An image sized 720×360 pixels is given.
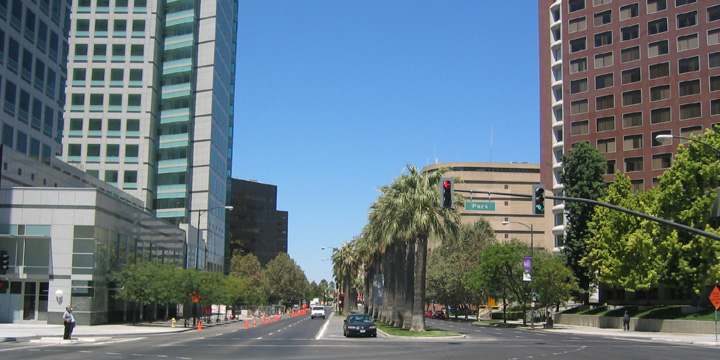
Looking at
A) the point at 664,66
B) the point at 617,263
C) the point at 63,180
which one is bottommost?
the point at 617,263

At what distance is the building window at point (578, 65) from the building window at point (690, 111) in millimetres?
15165

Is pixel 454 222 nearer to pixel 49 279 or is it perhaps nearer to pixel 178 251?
pixel 49 279

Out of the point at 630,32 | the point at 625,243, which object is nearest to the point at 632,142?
the point at 630,32

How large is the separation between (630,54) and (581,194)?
28406 mm

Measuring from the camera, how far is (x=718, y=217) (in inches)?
2042

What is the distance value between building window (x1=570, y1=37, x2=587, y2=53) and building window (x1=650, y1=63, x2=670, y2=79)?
1087cm

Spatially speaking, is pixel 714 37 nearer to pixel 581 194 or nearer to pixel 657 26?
pixel 657 26

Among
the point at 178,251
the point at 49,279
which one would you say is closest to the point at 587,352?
the point at 49,279

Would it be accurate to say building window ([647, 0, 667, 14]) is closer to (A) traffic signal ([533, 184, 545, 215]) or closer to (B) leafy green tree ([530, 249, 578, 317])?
(B) leafy green tree ([530, 249, 578, 317])

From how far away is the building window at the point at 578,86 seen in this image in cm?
9438

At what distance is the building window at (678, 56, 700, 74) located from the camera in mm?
82625

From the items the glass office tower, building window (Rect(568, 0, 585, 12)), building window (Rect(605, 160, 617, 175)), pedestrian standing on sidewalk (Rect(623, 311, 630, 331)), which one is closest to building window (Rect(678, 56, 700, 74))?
building window (Rect(605, 160, 617, 175))

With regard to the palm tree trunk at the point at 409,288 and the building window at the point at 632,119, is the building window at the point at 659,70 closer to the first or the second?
the building window at the point at 632,119

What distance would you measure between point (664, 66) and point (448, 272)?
120 feet
